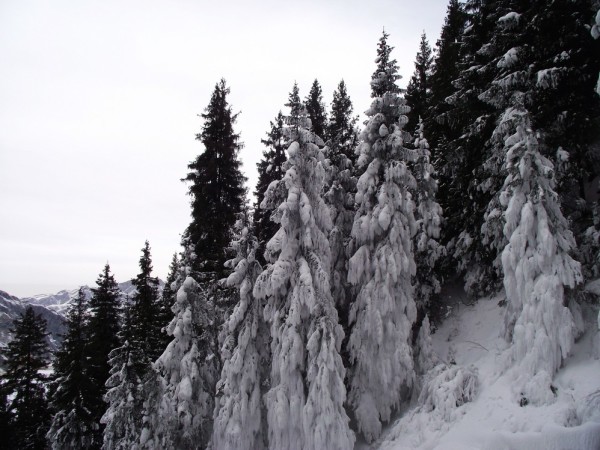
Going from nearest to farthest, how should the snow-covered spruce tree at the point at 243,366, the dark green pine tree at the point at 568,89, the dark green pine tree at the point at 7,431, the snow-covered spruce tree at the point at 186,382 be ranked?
the dark green pine tree at the point at 568,89
the snow-covered spruce tree at the point at 243,366
the snow-covered spruce tree at the point at 186,382
the dark green pine tree at the point at 7,431

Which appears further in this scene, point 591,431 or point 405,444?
point 405,444

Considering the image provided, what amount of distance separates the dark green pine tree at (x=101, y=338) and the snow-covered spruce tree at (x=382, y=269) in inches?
589

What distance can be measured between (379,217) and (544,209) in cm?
595

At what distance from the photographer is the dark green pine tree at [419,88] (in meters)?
30.5

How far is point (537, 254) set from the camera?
13.0 metres

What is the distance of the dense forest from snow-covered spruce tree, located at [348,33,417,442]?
0.27 ft

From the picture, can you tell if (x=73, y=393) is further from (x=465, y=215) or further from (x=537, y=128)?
(x=537, y=128)

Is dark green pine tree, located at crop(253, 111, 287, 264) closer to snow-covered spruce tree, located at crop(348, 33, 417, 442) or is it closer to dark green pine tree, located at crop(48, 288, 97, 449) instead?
snow-covered spruce tree, located at crop(348, 33, 417, 442)

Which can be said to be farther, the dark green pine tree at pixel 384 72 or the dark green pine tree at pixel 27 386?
the dark green pine tree at pixel 27 386

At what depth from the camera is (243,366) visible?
16.5 metres

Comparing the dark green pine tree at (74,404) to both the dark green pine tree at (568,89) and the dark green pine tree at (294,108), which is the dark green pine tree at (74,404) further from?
the dark green pine tree at (568,89)

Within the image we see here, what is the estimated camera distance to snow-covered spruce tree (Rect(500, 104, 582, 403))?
12164mm

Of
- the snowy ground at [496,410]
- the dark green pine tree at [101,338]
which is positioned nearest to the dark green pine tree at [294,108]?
the snowy ground at [496,410]

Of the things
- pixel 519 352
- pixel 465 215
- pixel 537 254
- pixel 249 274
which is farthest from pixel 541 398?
pixel 249 274
